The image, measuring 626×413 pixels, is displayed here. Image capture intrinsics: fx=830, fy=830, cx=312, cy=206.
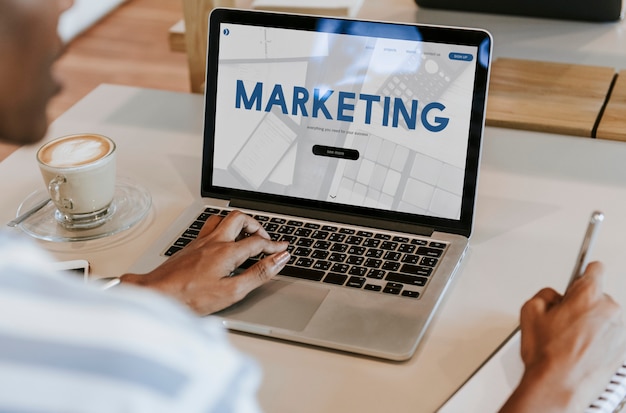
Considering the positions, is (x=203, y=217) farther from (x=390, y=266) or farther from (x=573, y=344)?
(x=573, y=344)

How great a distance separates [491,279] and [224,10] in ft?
1.67

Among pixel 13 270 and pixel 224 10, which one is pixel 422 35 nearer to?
pixel 224 10

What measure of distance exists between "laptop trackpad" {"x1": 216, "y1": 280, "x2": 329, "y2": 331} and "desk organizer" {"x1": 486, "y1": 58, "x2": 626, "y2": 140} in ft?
1.90

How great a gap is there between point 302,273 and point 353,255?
0.23ft

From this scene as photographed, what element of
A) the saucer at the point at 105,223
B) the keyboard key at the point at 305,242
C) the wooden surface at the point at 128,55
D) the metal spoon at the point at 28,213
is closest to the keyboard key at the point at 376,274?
the keyboard key at the point at 305,242

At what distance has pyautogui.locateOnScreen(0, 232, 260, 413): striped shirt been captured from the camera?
0.41 meters

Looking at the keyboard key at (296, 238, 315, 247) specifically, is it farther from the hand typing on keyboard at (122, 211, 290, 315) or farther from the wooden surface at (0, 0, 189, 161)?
the wooden surface at (0, 0, 189, 161)

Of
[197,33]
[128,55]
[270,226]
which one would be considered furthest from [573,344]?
[128,55]

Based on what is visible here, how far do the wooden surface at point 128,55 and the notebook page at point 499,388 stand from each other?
2522 mm

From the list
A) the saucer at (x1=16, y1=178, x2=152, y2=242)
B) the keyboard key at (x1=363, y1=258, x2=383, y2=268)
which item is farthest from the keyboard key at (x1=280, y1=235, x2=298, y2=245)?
the saucer at (x1=16, y1=178, x2=152, y2=242)

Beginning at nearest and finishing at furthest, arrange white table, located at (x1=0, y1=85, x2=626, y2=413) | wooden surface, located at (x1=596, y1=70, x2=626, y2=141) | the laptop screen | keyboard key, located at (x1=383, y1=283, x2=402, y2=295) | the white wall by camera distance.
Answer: white table, located at (x1=0, y1=85, x2=626, y2=413) → keyboard key, located at (x1=383, y1=283, x2=402, y2=295) → the laptop screen → wooden surface, located at (x1=596, y1=70, x2=626, y2=141) → the white wall

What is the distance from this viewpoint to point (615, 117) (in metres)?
1.36

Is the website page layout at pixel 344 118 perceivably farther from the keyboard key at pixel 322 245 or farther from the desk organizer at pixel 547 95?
the desk organizer at pixel 547 95

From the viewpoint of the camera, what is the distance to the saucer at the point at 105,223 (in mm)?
1128
